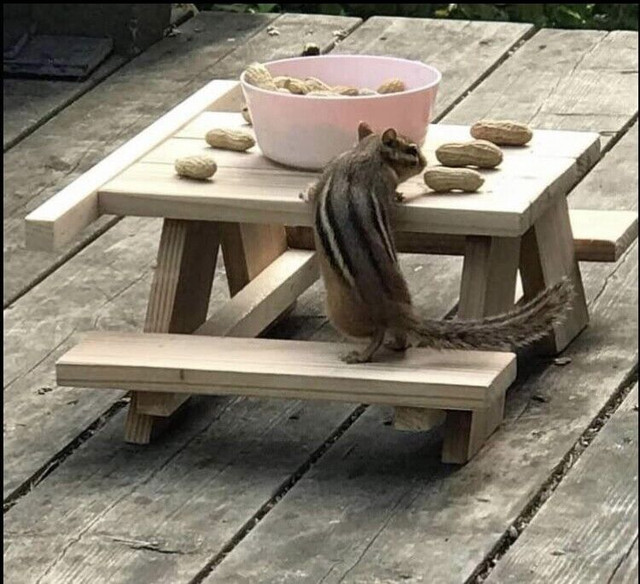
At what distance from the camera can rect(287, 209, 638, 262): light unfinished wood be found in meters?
2.98

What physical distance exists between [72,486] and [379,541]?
45 cm

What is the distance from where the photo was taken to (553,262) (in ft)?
9.45

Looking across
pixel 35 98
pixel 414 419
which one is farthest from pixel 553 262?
pixel 35 98

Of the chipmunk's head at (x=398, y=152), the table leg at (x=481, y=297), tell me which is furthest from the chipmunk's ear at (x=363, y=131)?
the table leg at (x=481, y=297)

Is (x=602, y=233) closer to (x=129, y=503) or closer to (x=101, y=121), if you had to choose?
(x=129, y=503)

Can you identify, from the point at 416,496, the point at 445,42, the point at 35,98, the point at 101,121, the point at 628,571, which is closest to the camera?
the point at 628,571

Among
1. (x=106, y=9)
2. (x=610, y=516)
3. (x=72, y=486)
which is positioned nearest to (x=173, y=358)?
(x=72, y=486)

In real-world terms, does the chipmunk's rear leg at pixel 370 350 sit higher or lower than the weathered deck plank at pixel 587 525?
higher

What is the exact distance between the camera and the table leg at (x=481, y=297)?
257 centimetres

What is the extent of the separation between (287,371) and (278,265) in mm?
582

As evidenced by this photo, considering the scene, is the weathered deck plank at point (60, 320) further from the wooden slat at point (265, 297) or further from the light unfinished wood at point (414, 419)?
the light unfinished wood at point (414, 419)

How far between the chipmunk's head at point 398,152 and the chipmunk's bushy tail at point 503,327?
0.22 m

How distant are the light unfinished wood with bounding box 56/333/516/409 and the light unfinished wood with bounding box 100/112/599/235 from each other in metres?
0.18

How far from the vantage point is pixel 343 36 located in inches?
177
